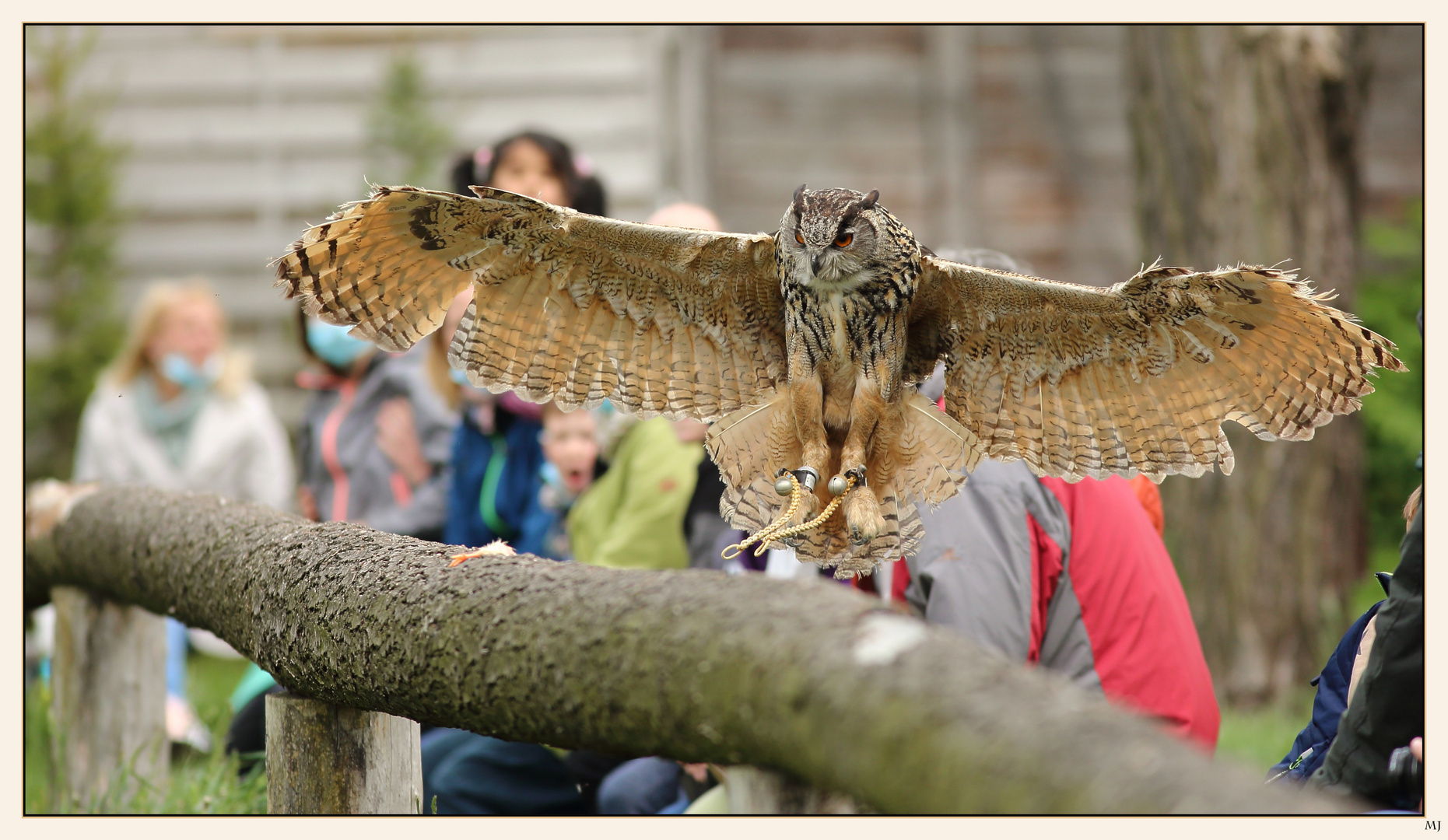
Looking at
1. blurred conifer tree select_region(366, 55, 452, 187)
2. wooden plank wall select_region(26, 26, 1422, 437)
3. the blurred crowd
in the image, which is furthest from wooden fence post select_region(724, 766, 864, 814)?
blurred conifer tree select_region(366, 55, 452, 187)

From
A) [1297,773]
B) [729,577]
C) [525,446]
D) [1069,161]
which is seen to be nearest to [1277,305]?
[1297,773]

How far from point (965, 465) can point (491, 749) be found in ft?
6.31

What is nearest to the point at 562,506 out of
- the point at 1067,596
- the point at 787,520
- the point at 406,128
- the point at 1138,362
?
the point at 787,520

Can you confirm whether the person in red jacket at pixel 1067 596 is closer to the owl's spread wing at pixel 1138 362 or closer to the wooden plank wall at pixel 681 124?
the owl's spread wing at pixel 1138 362

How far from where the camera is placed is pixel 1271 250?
6207 mm

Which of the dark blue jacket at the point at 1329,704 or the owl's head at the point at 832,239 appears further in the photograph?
the owl's head at the point at 832,239

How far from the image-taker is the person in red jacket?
267cm

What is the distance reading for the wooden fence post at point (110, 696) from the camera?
13.8 ft

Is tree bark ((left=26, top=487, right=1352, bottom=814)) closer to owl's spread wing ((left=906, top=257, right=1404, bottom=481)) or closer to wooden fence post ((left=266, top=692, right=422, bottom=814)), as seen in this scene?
wooden fence post ((left=266, top=692, right=422, bottom=814))

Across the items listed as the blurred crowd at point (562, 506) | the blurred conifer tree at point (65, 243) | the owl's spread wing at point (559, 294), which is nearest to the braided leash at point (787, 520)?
the blurred crowd at point (562, 506)

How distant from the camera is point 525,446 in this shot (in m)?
4.70

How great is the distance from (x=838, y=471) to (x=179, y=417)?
5892 millimetres

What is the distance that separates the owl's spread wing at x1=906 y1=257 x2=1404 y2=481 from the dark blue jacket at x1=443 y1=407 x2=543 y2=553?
7.11ft

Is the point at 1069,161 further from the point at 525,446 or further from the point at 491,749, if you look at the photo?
the point at 491,749
